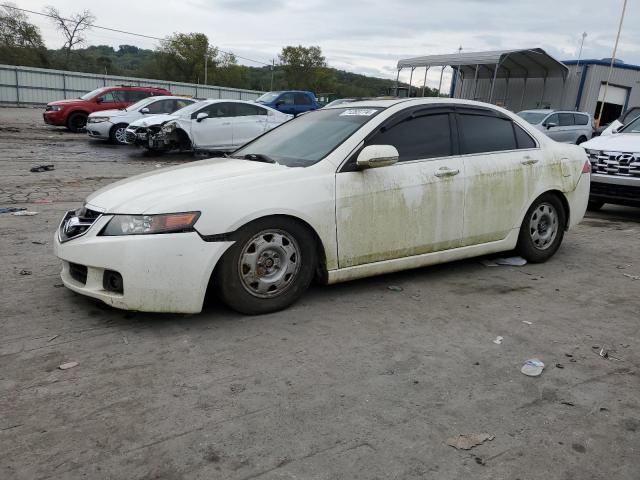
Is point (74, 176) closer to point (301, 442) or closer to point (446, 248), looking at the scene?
point (446, 248)

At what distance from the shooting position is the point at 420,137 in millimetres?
4520

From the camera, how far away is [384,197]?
4156 mm

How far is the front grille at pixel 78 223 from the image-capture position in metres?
3.64

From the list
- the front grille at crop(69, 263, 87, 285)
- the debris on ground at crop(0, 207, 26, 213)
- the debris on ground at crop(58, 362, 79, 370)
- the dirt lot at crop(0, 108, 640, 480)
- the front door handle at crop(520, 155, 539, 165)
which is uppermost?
the front door handle at crop(520, 155, 539, 165)

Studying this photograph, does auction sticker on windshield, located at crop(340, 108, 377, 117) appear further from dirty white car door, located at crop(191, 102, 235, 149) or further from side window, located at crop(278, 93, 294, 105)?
side window, located at crop(278, 93, 294, 105)

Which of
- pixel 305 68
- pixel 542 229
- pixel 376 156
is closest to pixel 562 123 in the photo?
pixel 542 229

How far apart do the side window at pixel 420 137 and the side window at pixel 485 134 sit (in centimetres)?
19

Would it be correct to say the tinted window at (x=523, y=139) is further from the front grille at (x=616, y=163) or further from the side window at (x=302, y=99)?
the side window at (x=302, y=99)

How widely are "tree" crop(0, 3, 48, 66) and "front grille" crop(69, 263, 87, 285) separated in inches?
1943

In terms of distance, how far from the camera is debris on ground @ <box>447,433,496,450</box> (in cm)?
241

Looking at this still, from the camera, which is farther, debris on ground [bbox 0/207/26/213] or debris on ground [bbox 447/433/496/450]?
debris on ground [bbox 0/207/26/213]

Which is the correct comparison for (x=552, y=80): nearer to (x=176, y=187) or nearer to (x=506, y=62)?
(x=506, y=62)

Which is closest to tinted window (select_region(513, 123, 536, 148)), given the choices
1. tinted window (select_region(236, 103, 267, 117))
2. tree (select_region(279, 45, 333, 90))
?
tinted window (select_region(236, 103, 267, 117))

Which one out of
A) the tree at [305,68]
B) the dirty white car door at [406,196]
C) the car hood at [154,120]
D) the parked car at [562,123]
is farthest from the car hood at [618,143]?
the tree at [305,68]
